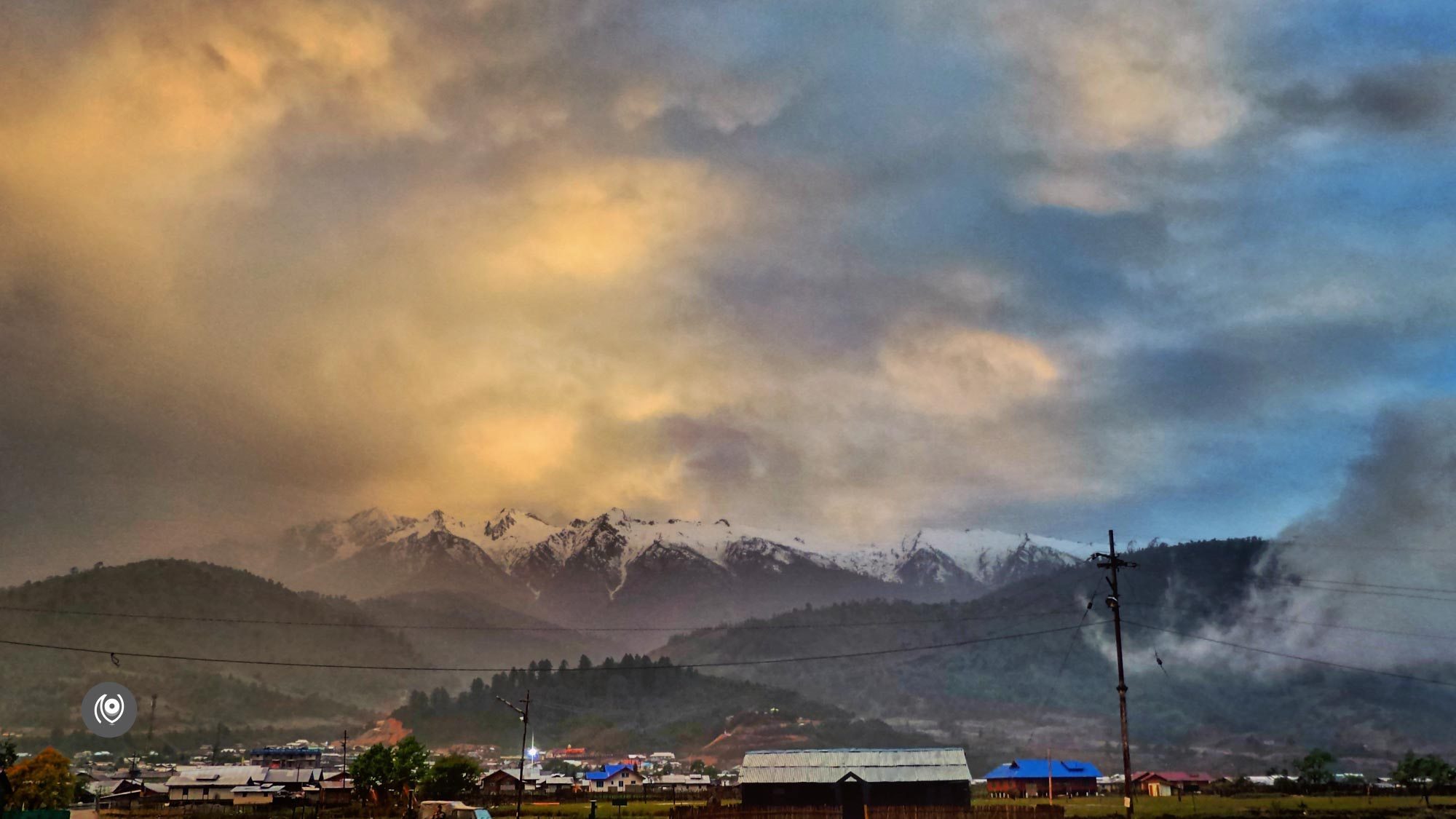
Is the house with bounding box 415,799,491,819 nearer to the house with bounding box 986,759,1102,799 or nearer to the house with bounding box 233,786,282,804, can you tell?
the house with bounding box 233,786,282,804

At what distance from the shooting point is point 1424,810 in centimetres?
10881

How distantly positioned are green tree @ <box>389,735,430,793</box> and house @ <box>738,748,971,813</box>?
1986 inches

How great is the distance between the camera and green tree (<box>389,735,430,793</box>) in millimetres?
141500

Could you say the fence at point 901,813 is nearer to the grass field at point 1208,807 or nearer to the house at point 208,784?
the grass field at point 1208,807

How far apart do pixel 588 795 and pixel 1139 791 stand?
94593 millimetres

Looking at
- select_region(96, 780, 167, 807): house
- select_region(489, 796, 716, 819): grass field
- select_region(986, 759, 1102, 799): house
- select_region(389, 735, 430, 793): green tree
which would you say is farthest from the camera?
select_region(986, 759, 1102, 799): house

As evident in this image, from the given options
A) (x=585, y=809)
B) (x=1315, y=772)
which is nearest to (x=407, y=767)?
(x=585, y=809)

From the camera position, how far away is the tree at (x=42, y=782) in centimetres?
12769

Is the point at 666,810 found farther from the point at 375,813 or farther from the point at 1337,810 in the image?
the point at 1337,810

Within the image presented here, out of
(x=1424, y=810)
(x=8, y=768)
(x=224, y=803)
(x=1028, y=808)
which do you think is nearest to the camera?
(x=1028, y=808)

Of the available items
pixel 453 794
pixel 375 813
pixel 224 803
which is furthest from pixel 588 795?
pixel 375 813

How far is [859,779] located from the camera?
10919 centimetres

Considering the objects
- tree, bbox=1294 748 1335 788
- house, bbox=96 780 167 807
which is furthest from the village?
tree, bbox=1294 748 1335 788

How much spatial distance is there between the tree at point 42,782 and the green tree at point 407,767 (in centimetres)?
3682
